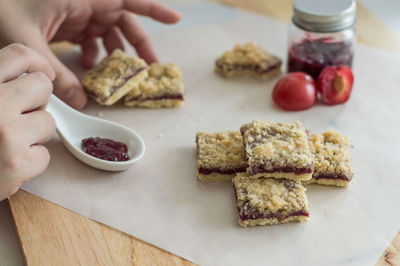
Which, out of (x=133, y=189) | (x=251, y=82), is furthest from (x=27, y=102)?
(x=251, y=82)

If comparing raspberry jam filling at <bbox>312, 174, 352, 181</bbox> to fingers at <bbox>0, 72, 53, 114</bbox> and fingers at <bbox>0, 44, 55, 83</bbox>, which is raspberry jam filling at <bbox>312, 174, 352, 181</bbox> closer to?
fingers at <bbox>0, 72, 53, 114</bbox>

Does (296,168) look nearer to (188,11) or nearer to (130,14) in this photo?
(130,14)

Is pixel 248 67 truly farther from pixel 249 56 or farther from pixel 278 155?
pixel 278 155

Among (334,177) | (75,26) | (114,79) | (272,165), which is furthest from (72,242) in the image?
(75,26)

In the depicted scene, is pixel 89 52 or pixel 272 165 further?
pixel 89 52

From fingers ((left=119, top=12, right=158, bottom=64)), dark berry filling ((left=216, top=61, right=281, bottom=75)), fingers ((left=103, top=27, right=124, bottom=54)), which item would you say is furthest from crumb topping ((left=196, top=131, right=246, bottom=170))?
fingers ((left=103, top=27, right=124, bottom=54))

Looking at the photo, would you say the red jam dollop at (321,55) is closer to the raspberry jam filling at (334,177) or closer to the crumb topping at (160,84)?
the crumb topping at (160,84)

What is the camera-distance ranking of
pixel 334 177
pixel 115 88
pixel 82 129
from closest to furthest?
pixel 334 177
pixel 82 129
pixel 115 88
